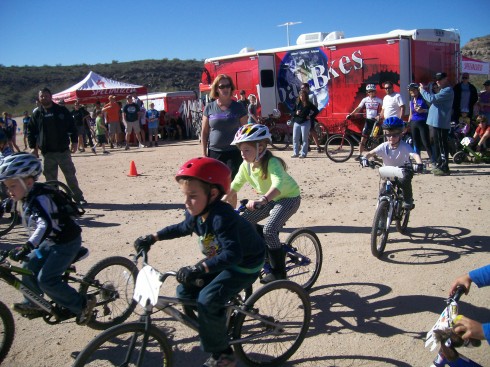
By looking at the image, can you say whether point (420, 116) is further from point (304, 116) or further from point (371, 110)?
point (304, 116)

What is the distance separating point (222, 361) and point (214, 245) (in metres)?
0.79

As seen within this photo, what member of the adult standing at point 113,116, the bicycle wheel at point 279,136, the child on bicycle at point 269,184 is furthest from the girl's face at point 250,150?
the adult standing at point 113,116

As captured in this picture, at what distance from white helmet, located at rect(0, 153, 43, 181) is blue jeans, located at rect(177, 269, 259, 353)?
1683mm

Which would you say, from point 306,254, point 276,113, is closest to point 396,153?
point 306,254

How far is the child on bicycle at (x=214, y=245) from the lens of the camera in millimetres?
3053

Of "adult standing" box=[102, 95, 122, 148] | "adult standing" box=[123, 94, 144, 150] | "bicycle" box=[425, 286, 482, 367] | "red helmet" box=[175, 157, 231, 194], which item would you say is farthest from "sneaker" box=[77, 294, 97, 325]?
"adult standing" box=[102, 95, 122, 148]

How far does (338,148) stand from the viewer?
42.0ft

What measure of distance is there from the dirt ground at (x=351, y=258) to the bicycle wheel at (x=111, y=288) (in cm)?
20

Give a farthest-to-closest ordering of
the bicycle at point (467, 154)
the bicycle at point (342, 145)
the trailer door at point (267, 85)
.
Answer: the trailer door at point (267, 85), the bicycle at point (342, 145), the bicycle at point (467, 154)

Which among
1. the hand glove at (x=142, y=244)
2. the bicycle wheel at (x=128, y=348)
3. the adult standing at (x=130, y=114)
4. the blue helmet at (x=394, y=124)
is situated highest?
the adult standing at (x=130, y=114)

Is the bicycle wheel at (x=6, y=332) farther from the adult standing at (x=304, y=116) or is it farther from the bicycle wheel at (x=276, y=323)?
the adult standing at (x=304, y=116)

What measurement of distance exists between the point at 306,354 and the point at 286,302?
1.51ft

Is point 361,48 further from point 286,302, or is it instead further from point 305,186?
point 286,302

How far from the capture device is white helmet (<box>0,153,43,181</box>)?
375 cm
